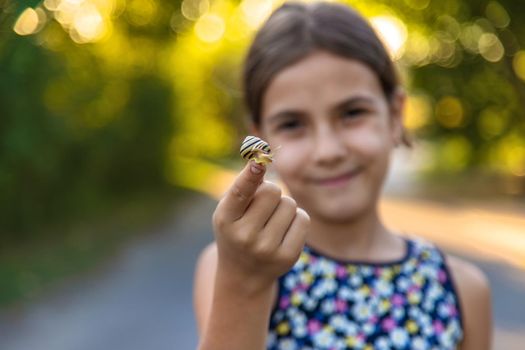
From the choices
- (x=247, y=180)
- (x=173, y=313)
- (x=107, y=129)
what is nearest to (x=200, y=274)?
(x=247, y=180)

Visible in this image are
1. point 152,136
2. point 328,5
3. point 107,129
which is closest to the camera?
point 328,5

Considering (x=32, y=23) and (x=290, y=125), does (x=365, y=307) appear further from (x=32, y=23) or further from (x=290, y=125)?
(x=32, y=23)

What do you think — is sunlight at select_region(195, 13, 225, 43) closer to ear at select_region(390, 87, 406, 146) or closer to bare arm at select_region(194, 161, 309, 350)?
ear at select_region(390, 87, 406, 146)

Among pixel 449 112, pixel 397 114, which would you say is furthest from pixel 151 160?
pixel 397 114

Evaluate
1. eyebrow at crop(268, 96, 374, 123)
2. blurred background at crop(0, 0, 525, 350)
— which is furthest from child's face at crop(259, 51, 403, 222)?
blurred background at crop(0, 0, 525, 350)

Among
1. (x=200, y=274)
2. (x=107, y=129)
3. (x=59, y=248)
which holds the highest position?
(x=107, y=129)

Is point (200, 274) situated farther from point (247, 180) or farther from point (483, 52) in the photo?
point (483, 52)
